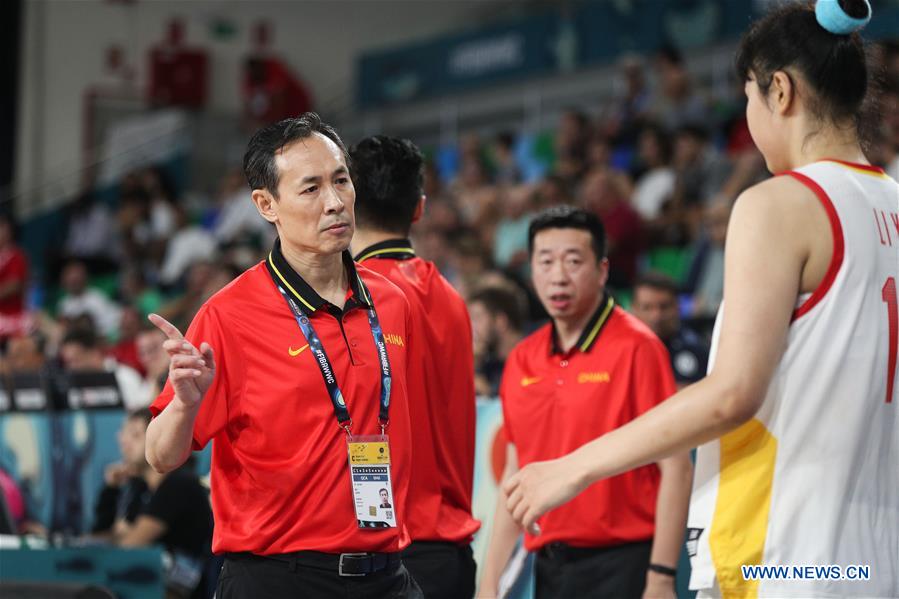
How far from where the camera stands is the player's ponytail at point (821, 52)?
2100 millimetres

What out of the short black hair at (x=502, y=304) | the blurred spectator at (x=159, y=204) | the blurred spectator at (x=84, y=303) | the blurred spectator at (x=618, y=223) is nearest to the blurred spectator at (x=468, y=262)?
the blurred spectator at (x=618, y=223)

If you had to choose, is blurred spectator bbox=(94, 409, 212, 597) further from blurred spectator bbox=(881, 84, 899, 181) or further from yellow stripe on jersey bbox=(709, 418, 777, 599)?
blurred spectator bbox=(881, 84, 899, 181)

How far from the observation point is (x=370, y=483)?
2.61 metres

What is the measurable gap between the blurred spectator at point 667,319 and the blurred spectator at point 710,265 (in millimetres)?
1377

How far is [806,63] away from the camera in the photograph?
2.12 m

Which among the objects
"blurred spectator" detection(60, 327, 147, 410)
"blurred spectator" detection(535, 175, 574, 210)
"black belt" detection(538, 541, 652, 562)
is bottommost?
"blurred spectator" detection(60, 327, 147, 410)

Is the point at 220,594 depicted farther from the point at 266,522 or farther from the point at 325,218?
the point at 325,218

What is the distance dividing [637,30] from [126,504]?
27.4 ft

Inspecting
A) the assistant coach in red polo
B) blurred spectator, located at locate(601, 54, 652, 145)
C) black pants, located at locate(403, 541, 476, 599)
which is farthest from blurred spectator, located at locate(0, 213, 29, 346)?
the assistant coach in red polo

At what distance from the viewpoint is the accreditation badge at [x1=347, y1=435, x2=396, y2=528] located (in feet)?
8.53

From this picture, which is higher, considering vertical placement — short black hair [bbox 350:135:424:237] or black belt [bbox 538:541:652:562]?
short black hair [bbox 350:135:424:237]

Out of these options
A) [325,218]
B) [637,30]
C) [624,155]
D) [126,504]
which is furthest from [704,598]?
[637,30]

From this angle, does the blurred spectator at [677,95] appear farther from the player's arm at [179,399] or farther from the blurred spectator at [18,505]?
the player's arm at [179,399]

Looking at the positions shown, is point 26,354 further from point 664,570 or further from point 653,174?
point 664,570
